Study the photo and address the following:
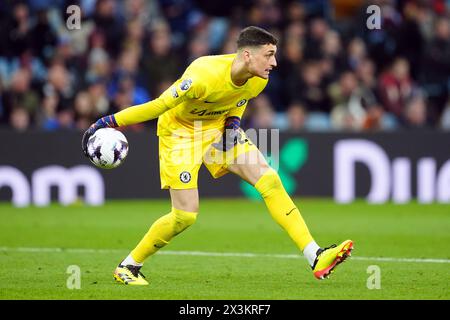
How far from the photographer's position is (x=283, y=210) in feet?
29.6

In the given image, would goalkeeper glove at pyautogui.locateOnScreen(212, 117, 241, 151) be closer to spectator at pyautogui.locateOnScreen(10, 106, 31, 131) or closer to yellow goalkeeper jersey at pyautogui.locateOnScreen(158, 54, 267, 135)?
yellow goalkeeper jersey at pyautogui.locateOnScreen(158, 54, 267, 135)

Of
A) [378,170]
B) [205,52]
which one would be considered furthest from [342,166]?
[205,52]

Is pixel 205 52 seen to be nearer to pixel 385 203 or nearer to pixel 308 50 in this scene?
pixel 308 50

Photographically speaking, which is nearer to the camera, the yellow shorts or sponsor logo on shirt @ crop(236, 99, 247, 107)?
the yellow shorts

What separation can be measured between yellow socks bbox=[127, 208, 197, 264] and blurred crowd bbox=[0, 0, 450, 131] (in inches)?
331

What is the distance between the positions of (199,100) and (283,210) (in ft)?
3.99

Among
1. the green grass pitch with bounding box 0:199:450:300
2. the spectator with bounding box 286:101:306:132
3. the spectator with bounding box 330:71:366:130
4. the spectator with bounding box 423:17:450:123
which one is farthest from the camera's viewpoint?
the spectator with bounding box 423:17:450:123

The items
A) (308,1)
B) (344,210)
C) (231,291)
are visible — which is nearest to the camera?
(231,291)

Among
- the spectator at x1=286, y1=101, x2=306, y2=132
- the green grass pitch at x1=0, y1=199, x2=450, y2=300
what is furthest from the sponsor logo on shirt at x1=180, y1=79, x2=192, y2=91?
the spectator at x1=286, y1=101, x2=306, y2=132

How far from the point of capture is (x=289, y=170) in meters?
17.3

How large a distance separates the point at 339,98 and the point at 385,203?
2522 millimetres

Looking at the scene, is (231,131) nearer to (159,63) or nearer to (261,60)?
(261,60)

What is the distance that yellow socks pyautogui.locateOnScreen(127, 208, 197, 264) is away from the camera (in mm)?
8922

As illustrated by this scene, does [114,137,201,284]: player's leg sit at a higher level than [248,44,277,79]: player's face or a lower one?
lower
